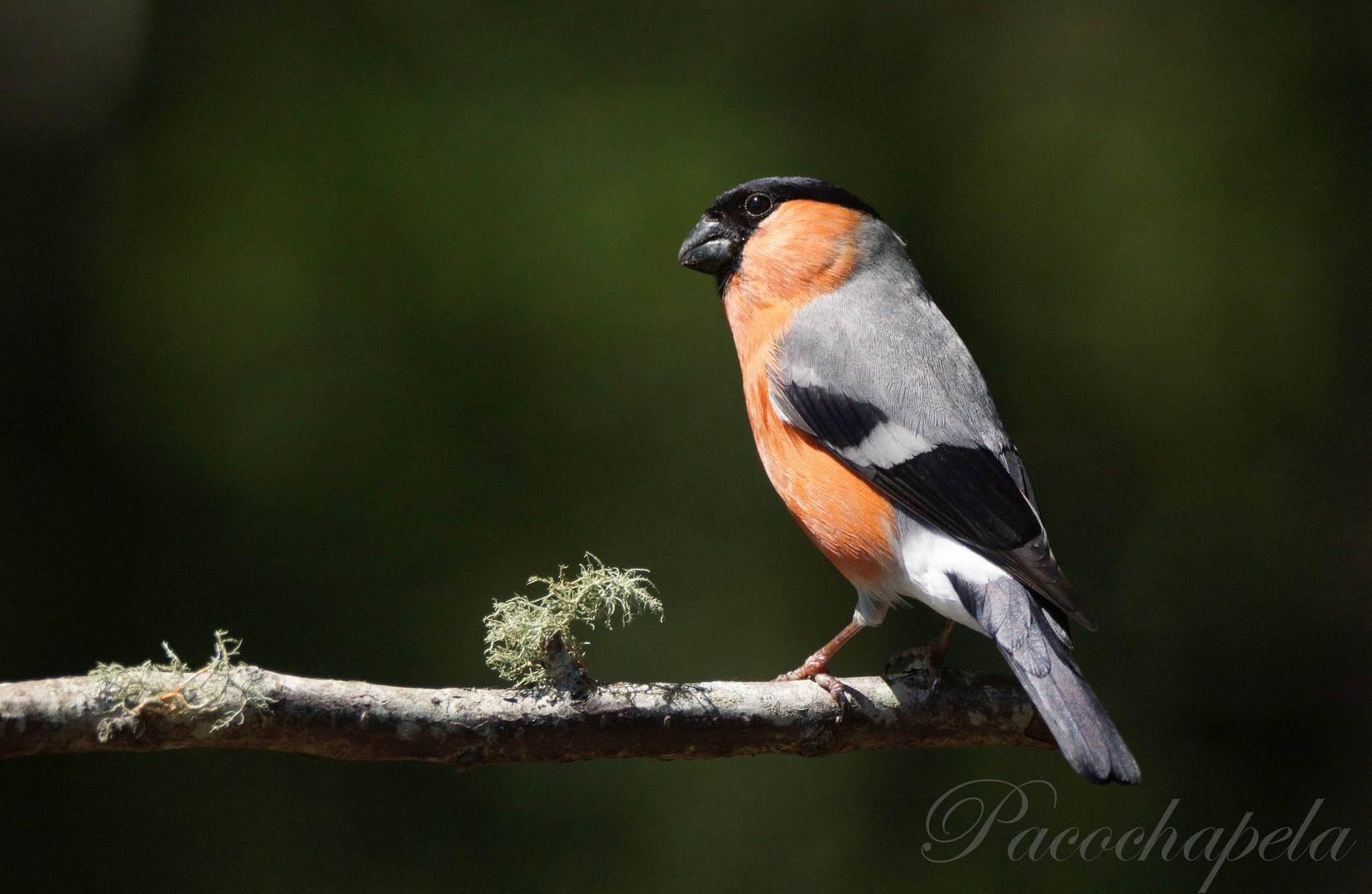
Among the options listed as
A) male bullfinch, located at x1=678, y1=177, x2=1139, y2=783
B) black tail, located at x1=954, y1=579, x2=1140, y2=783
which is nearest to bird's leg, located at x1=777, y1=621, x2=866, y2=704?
male bullfinch, located at x1=678, y1=177, x2=1139, y2=783

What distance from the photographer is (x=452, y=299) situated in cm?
423

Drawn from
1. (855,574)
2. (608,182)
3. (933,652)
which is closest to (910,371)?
(855,574)

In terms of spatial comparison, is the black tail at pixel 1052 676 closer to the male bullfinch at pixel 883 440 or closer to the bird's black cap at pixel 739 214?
the male bullfinch at pixel 883 440

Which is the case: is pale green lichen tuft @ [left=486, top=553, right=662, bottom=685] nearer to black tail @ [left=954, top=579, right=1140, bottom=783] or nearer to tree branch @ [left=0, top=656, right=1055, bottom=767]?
tree branch @ [left=0, top=656, right=1055, bottom=767]

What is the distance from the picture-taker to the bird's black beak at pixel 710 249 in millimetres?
2936

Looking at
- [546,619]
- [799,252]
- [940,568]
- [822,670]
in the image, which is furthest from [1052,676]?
[799,252]

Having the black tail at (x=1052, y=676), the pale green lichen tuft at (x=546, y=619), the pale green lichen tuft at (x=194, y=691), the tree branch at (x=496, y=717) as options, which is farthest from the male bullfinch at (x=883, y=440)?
the pale green lichen tuft at (x=194, y=691)

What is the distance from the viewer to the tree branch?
156 cm

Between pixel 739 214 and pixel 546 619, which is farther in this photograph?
pixel 739 214

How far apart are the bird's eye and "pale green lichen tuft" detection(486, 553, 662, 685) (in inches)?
54.7

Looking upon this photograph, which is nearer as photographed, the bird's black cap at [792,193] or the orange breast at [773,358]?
the orange breast at [773,358]

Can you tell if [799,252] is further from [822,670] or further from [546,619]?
[546,619]

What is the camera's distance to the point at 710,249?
116 inches

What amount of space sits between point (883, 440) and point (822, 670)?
1.81 ft
